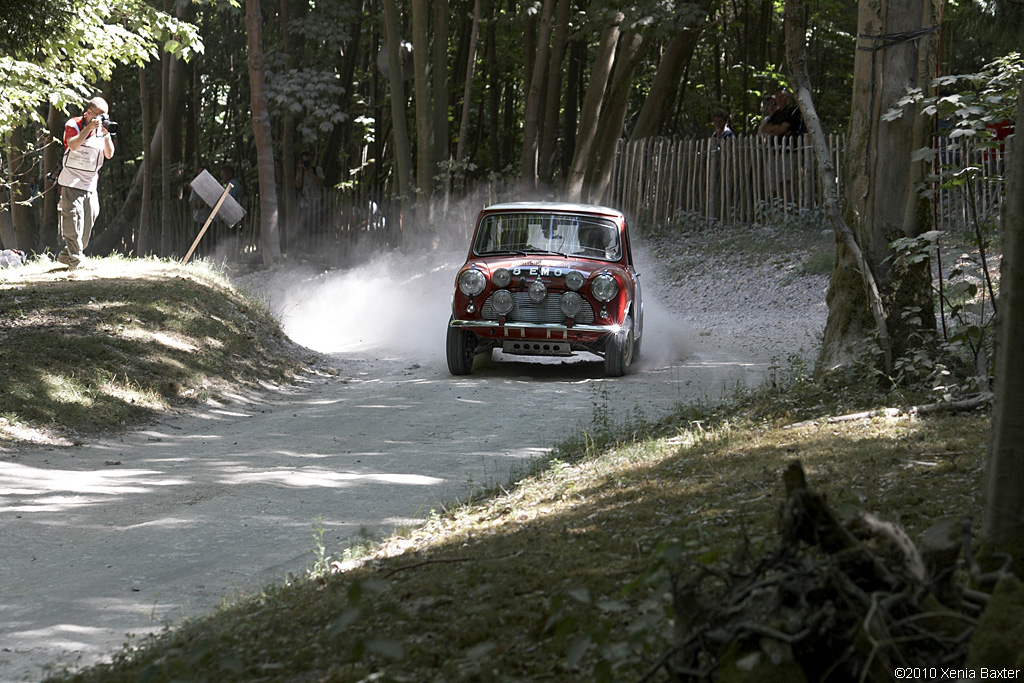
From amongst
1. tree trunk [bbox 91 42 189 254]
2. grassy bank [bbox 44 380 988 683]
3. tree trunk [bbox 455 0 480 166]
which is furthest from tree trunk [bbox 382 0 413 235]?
grassy bank [bbox 44 380 988 683]

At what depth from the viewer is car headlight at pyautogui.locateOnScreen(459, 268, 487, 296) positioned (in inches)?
484

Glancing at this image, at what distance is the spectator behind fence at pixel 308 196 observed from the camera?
2792 centimetres

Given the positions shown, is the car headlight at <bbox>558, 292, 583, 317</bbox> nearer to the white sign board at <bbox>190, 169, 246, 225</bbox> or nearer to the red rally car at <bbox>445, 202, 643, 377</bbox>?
the red rally car at <bbox>445, 202, 643, 377</bbox>

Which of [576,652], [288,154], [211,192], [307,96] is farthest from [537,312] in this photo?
[288,154]

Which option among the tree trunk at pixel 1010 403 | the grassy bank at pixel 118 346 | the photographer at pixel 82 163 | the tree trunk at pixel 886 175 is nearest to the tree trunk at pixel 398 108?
the grassy bank at pixel 118 346

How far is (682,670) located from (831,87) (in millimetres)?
34825

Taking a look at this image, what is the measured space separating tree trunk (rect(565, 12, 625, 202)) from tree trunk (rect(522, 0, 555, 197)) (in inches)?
34.3

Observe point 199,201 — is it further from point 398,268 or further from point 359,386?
point 359,386

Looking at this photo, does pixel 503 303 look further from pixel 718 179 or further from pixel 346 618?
pixel 718 179

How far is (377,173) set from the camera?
103 feet

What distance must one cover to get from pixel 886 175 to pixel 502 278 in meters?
4.90

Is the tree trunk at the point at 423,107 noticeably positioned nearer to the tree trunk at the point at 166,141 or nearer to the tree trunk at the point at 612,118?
the tree trunk at the point at 612,118

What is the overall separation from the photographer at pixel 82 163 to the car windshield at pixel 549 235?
575cm

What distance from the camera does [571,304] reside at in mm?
12141
